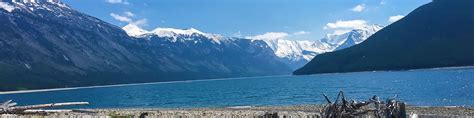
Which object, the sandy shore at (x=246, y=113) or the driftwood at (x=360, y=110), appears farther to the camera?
the sandy shore at (x=246, y=113)

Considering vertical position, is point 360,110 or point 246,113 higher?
point 246,113

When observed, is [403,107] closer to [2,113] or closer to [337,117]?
[337,117]

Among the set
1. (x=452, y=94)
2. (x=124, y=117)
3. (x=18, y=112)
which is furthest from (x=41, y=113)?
(x=452, y=94)

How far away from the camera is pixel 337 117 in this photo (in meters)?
17.8

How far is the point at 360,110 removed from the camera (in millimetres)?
18469

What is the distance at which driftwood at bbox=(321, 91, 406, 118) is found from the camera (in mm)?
17172

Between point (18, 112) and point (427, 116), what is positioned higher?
point (18, 112)

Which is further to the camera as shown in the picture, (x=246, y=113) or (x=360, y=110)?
(x=246, y=113)

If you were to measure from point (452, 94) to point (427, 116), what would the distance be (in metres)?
116

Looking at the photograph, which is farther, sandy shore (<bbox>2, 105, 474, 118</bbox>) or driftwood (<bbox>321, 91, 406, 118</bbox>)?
sandy shore (<bbox>2, 105, 474, 118</bbox>)

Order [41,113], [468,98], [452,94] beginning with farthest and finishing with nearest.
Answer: [452,94] → [468,98] → [41,113]

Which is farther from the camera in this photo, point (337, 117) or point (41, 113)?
point (41, 113)

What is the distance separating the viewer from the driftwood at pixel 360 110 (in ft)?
56.3

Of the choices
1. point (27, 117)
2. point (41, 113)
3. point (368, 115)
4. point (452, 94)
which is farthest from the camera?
point (452, 94)
